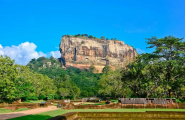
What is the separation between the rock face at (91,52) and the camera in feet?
533

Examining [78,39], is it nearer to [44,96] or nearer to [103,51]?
[103,51]

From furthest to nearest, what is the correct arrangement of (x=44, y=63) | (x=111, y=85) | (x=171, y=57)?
(x=44, y=63) < (x=111, y=85) < (x=171, y=57)

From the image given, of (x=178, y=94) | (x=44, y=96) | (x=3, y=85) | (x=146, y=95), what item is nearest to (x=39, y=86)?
(x=44, y=96)

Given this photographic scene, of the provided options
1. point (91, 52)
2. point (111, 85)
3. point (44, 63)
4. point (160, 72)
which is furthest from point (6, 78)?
point (91, 52)

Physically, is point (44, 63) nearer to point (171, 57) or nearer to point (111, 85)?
point (111, 85)

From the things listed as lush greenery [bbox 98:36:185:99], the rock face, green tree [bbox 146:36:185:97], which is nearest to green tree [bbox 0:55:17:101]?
lush greenery [bbox 98:36:185:99]

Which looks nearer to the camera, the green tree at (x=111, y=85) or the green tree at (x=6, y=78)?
the green tree at (x=6, y=78)

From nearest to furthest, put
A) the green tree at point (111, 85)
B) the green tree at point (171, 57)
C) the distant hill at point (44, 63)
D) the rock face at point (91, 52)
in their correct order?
the green tree at point (171, 57) < the green tree at point (111, 85) < the distant hill at point (44, 63) < the rock face at point (91, 52)

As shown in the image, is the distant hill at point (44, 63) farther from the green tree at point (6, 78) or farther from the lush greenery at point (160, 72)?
the lush greenery at point (160, 72)

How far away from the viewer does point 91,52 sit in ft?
547

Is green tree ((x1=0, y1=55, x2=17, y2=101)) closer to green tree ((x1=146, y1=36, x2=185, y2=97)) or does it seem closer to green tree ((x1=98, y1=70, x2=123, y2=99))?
green tree ((x1=98, y1=70, x2=123, y2=99))

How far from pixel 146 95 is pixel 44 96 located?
3227 centimetres

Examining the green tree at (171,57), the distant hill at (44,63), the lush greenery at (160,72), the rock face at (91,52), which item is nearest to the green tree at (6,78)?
the lush greenery at (160,72)

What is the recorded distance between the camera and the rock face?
162 meters
